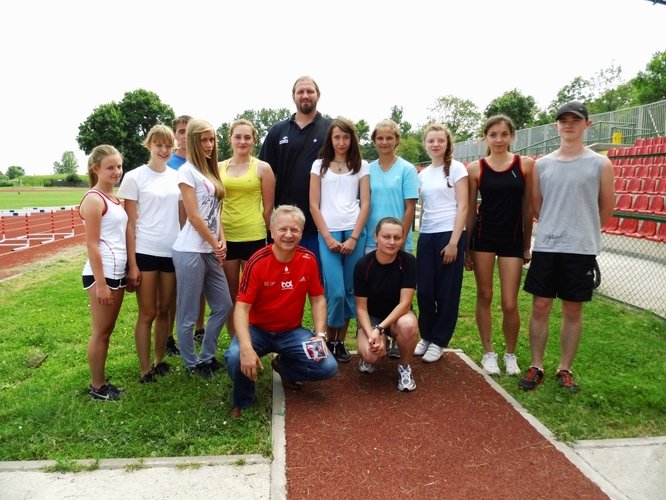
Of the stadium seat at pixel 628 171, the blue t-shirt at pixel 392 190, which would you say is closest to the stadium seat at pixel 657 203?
the stadium seat at pixel 628 171

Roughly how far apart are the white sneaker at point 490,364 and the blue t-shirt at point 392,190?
1.47 meters

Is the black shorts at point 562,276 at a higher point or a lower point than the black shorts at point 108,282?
higher

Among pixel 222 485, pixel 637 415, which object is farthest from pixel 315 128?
pixel 637 415

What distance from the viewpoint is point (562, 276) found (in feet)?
12.3

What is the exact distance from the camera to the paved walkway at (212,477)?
2551 mm

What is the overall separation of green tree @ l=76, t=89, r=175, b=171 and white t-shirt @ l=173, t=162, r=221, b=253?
5951 cm

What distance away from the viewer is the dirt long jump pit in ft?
8.54

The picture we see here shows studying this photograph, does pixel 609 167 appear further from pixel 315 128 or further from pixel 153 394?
pixel 153 394

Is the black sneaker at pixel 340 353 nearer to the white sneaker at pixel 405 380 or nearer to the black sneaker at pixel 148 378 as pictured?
the white sneaker at pixel 405 380

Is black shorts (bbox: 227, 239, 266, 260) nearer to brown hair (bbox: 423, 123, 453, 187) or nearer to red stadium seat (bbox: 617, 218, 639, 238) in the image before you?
brown hair (bbox: 423, 123, 453, 187)

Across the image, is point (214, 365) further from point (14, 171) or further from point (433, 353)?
point (14, 171)

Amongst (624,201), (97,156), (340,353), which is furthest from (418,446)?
(624,201)

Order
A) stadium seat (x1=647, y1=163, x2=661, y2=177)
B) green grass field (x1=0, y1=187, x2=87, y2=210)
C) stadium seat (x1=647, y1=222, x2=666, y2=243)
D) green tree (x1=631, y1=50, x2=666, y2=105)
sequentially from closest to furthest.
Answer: stadium seat (x1=647, y1=222, x2=666, y2=243)
stadium seat (x1=647, y1=163, x2=661, y2=177)
green grass field (x1=0, y1=187, x2=87, y2=210)
green tree (x1=631, y1=50, x2=666, y2=105)

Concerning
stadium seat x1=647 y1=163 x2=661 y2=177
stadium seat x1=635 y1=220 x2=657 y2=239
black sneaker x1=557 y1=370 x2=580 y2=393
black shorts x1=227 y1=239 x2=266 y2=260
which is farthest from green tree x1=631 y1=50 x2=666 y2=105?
black shorts x1=227 y1=239 x2=266 y2=260
